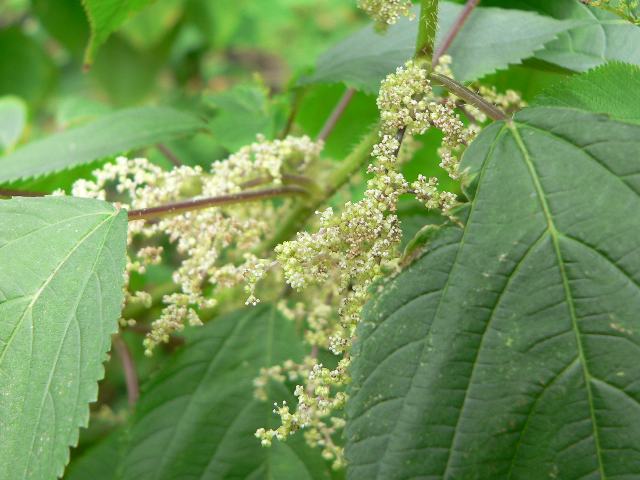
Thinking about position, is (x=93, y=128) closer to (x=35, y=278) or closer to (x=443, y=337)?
(x=35, y=278)

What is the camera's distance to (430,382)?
940mm

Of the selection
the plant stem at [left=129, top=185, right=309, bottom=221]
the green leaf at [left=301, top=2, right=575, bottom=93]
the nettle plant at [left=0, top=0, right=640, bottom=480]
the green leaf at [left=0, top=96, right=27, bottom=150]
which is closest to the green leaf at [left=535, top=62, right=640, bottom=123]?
the nettle plant at [left=0, top=0, right=640, bottom=480]

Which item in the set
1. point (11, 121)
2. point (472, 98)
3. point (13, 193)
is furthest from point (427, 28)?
point (11, 121)

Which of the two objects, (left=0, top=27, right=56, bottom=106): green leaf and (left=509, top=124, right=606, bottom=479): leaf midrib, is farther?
(left=0, top=27, right=56, bottom=106): green leaf

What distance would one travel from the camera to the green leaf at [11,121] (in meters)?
2.62

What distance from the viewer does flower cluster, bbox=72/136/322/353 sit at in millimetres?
1351

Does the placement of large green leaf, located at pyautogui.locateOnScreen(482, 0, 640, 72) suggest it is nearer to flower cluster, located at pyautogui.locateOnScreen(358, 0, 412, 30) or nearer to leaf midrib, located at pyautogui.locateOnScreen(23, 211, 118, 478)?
flower cluster, located at pyautogui.locateOnScreen(358, 0, 412, 30)

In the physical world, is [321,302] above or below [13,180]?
below

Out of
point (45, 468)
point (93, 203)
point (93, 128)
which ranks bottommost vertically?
point (45, 468)

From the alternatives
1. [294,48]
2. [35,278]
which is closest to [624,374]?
[35,278]

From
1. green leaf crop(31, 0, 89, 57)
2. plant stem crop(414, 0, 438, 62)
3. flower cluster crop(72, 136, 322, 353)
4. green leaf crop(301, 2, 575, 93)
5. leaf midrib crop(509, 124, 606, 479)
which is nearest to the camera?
leaf midrib crop(509, 124, 606, 479)

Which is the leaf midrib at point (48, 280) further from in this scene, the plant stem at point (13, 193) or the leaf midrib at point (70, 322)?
the plant stem at point (13, 193)

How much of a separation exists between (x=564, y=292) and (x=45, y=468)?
2.41 ft

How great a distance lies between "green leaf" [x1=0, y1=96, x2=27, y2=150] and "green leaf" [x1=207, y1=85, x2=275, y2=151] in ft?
3.02
